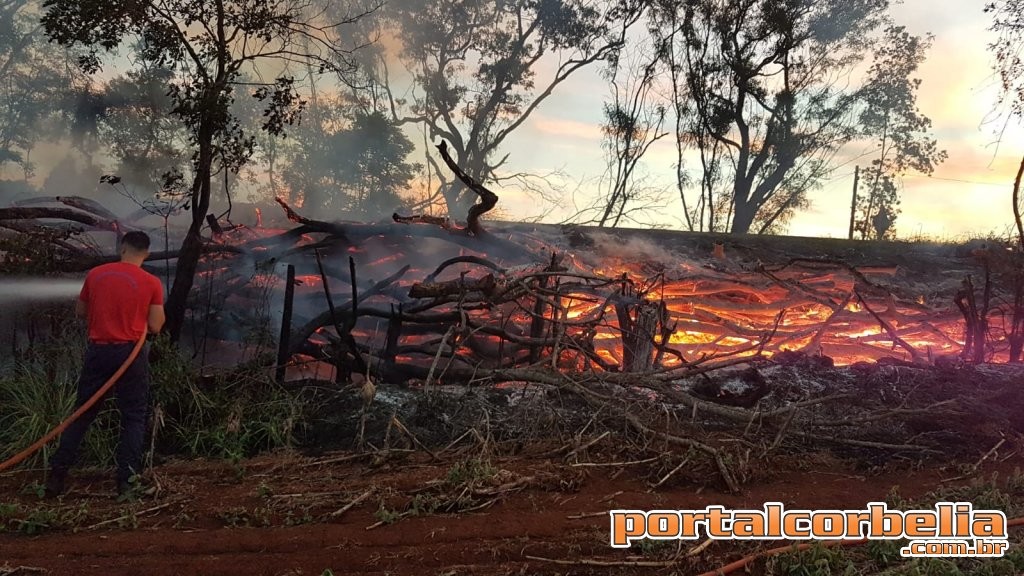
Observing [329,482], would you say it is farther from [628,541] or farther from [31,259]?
[31,259]

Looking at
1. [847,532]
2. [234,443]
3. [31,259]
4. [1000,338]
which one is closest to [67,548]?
[234,443]

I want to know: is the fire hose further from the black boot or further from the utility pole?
the utility pole

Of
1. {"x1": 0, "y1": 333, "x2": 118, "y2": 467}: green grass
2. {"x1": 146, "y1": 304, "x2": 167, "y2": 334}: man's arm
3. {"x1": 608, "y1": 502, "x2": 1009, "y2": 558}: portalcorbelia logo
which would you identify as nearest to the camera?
{"x1": 608, "y1": 502, "x2": 1009, "y2": 558}: portalcorbelia logo

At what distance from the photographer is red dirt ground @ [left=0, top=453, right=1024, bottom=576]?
11.1 ft

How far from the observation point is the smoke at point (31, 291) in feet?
21.4

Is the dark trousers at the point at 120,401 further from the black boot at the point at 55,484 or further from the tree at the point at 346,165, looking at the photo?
the tree at the point at 346,165

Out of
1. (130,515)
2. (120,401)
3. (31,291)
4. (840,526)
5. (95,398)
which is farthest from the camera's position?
(31,291)

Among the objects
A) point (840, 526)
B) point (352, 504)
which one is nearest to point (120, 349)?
point (352, 504)

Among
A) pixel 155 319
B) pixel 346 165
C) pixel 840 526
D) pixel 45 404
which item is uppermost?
pixel 346 165

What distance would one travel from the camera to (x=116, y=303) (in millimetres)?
4367

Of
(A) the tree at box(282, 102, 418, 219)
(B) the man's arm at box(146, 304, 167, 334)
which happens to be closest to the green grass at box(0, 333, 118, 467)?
(B) the man's arm at box(146, 304, 167, 334)

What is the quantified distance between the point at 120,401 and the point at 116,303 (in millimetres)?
759

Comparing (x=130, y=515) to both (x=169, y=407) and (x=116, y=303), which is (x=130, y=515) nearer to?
(x=116, y=303)

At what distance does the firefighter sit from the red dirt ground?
29 cm
